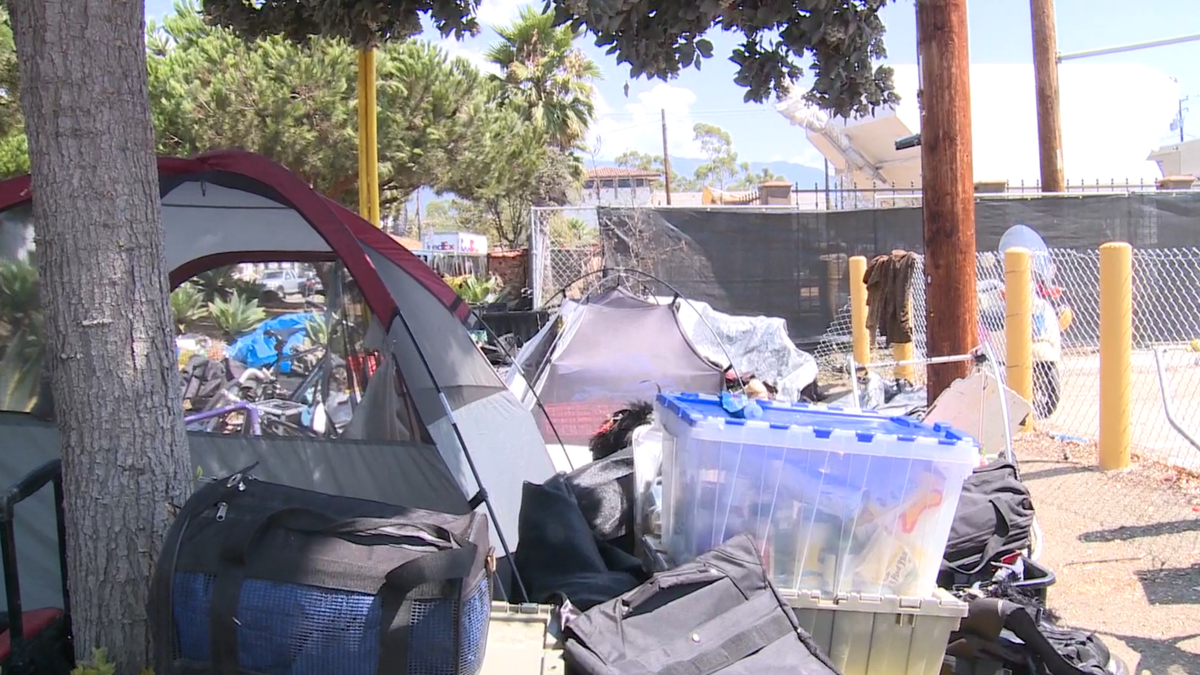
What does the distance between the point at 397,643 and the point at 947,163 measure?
4.41 metres

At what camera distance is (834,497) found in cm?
279

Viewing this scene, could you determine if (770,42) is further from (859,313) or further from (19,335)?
(859,313)

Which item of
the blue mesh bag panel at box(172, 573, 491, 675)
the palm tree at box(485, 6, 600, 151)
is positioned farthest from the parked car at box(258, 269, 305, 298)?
the palm tree at box(485, 6, 600, 151)

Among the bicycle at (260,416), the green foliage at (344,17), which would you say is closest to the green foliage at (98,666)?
the bicycle at (260,416)

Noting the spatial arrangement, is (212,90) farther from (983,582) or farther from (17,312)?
(983,582)

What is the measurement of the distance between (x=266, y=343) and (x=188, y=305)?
0.41 meters

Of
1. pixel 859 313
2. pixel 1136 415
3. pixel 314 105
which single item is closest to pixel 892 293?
pixel 859 313

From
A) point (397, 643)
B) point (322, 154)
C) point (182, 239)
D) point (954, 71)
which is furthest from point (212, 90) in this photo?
point (397, 643)

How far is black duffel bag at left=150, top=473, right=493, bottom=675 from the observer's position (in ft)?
6.67

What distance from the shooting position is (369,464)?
11.9ft

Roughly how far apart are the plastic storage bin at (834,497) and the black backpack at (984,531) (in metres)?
0.56

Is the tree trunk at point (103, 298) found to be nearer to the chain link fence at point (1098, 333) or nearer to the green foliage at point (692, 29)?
the green foliage at point (692, 29)

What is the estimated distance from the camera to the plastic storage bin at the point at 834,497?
9.10ft

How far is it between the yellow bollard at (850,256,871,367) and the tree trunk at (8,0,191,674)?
7.58 meters
